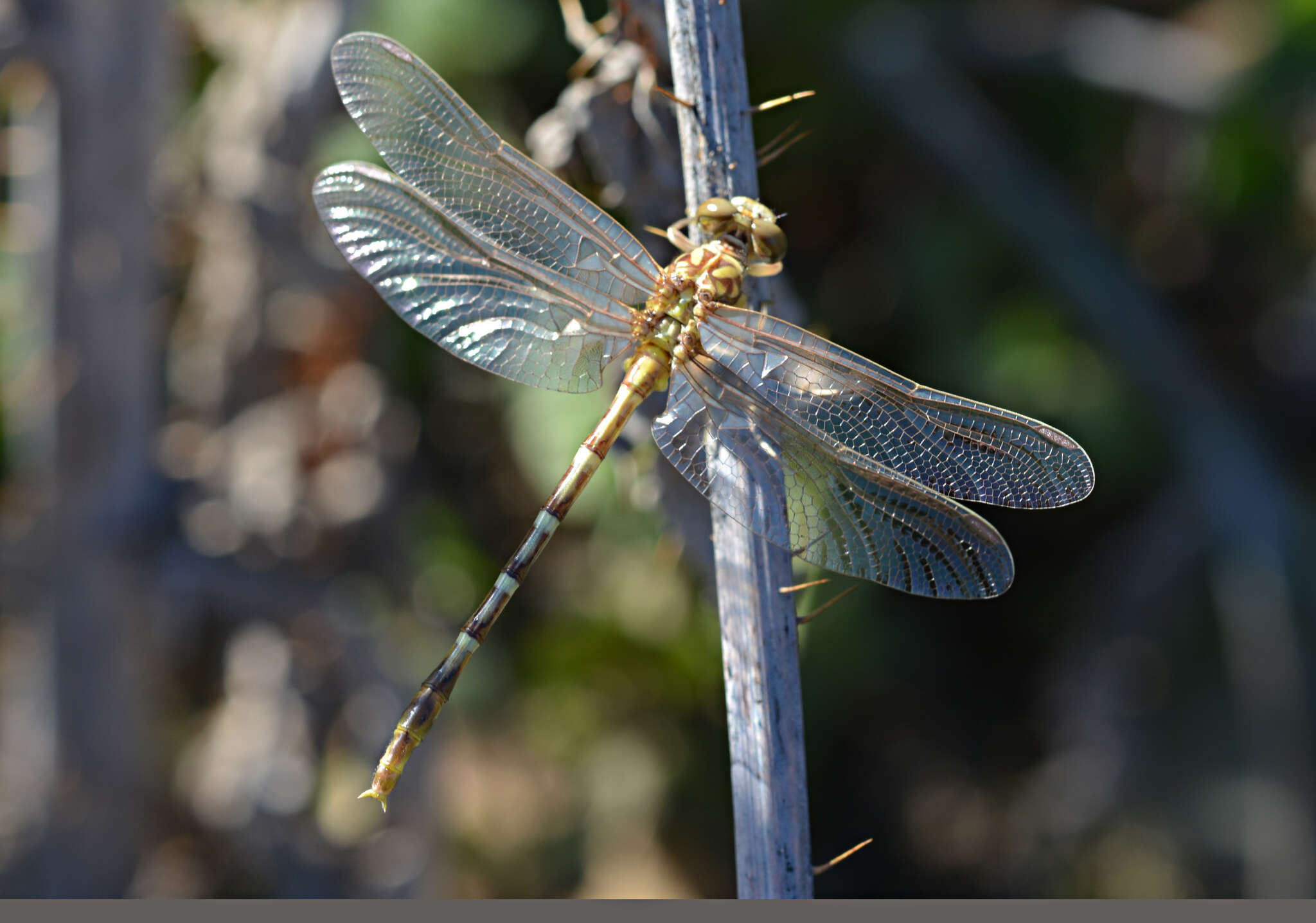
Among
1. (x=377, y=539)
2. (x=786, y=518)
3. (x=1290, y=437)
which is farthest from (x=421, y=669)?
(x=1290, y=437)

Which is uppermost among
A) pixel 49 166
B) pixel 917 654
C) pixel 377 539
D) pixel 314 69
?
pixel 314 69

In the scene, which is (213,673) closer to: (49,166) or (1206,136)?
(49,166)

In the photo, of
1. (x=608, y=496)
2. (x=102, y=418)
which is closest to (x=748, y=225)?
(x=608, y=496)

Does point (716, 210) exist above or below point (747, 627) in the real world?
above

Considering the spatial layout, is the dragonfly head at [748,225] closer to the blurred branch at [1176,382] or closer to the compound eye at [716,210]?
the compound eye at [716,210]

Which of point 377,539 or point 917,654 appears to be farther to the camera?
point 917,654

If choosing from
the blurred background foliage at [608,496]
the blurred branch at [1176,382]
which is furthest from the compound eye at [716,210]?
the blurred branch at [1176,382]

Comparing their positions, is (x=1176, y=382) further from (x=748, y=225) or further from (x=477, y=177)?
(x=477, y=177)
